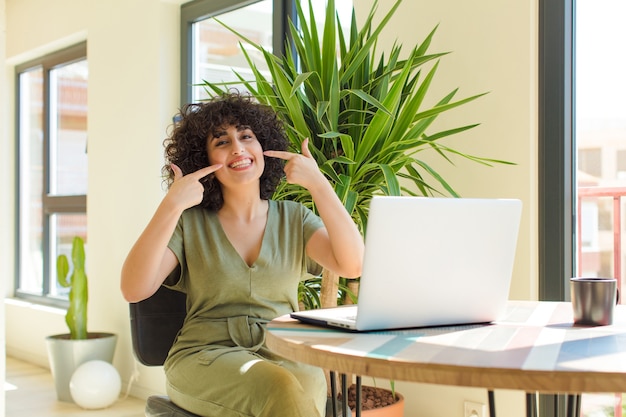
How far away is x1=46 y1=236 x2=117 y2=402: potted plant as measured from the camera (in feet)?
14.8

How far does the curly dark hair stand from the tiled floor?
2.34m

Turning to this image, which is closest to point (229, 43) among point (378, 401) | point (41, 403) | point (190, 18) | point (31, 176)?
point (190, 18)

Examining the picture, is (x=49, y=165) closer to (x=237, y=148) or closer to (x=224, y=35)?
(x=224, y=35)

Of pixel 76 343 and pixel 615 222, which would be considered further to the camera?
pixel 76 343

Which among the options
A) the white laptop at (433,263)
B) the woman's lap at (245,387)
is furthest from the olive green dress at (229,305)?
the white laptop at (433,263)

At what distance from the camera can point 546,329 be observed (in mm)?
1479

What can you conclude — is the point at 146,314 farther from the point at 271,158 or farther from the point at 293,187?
the point at 293,187

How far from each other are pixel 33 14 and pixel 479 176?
4278mm

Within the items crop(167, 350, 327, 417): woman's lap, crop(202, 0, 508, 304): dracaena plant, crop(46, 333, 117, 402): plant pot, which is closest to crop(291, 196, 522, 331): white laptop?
crop(167, 350, 327, 417): woman's lap

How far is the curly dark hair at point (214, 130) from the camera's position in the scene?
2199mm

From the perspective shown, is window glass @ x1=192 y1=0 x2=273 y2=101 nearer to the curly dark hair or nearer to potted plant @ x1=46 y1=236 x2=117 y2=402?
potted plant @ x1=46 y1=236 x2=117 y2=402

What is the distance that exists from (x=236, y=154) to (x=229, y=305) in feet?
1.36

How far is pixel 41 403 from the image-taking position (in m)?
4.43

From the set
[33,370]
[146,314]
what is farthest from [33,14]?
[146,314]
